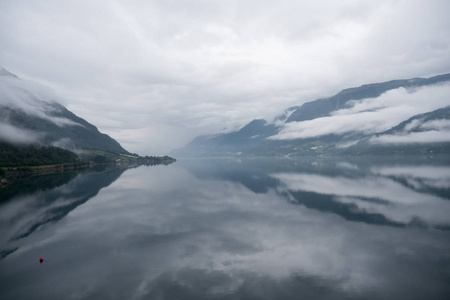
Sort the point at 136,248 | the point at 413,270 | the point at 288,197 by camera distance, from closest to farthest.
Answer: the point at 413,270, the point at 136,248, the point at 288,197

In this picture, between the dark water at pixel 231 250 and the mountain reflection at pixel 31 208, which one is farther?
the mountain reflection at pixel 31 208

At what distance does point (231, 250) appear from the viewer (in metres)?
35.2

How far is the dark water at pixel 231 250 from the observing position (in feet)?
82.8

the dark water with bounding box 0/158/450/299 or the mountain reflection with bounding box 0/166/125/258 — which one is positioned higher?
the mountain reflection with bounding box 0/166/125/258

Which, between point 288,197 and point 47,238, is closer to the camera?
point 47,238

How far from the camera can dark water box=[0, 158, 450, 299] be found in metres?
25.2

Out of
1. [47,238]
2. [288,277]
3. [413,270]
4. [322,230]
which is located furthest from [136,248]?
[413,270]

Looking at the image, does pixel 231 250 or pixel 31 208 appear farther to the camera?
pixel 31 208

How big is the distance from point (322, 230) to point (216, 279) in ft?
79.1

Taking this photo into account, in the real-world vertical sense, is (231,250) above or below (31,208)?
below

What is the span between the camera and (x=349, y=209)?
56.8m

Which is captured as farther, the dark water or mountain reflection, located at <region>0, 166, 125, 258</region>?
mountain reflection, located at <region>0, 166, 125, 258</region>

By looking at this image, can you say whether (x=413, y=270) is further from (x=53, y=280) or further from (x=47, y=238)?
(x=47, y=238)

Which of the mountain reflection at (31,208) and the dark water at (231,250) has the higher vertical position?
the mountain reflection at (31,208)
